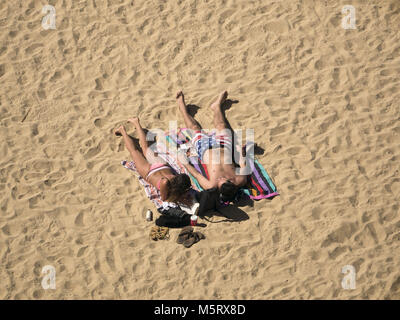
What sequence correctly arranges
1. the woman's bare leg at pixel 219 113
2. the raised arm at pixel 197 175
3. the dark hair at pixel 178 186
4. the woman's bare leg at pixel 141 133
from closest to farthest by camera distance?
the dark hair at pixel 178 186 → the raised arm at pixel 197 175 → the woman's bare leg at pixel 141 133 → the woman's bare leg at pixel 219 113

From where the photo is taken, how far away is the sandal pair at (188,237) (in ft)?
22.7

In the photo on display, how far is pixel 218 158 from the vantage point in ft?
23.8

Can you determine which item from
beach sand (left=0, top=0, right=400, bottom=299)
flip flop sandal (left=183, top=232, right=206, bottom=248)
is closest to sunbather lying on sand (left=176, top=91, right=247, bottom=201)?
beach sand (left=0, top=0, right=400, bottom=299)

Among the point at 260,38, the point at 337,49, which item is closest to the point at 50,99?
the point at 260,38

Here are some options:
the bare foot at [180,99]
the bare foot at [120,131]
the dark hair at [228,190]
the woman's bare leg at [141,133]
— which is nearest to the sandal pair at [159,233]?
the dark hair at [228,190]

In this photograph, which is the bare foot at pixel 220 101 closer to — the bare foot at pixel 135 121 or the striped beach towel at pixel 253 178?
the striped beach towel at pixel 253 178

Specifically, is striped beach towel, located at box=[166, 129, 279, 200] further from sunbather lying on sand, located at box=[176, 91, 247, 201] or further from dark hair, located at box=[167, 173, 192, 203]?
dark hair, located at box=[167, 173, 192, 203]

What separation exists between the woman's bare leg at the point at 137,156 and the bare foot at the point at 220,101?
4.51 ft

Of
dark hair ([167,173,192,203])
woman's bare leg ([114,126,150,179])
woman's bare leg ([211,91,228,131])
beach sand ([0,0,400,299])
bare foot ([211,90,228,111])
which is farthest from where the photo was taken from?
bare foot ([211,90,228,111])

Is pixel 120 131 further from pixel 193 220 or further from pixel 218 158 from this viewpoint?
pixel 193 220

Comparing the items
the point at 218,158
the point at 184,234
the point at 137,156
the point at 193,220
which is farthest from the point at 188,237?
the point at 137,156

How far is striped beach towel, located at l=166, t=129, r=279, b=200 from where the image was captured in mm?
7250

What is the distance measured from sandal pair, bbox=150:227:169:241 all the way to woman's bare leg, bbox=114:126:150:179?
0.82 m

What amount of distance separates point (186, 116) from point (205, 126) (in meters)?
0.36
